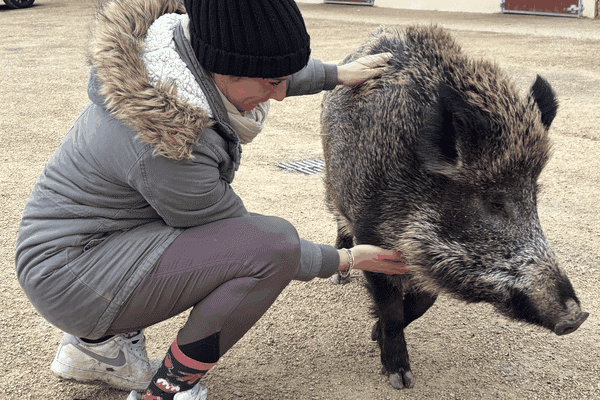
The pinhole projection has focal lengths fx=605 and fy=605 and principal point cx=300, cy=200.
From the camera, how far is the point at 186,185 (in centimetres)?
175

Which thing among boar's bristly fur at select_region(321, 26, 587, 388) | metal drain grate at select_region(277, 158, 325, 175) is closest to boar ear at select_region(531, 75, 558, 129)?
boar's bristly fur at select_region(321, 26, 587, 388)

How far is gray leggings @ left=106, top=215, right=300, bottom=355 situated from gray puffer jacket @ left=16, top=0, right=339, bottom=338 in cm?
4

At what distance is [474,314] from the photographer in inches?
112

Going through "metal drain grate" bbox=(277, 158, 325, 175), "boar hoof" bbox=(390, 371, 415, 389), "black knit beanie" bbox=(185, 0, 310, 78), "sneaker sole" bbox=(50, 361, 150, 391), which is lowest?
"boar hoof" bbox=(390, 371, 415, 389)

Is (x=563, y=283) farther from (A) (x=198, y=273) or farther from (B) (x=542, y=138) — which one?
(A) (x=198, y=273)

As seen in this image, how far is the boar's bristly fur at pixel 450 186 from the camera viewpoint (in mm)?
2094

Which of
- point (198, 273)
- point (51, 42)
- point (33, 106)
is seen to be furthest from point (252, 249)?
point (51, 42)

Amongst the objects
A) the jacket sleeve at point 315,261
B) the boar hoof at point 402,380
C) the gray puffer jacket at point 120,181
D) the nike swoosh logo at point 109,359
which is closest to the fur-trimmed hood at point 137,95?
the gray puffer jacket at point 120,181

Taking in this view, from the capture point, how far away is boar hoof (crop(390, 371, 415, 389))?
2367mm

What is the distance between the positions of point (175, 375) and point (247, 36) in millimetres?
1067

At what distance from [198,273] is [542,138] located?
1307 millimetres

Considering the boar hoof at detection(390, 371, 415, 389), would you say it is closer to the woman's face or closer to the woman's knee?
the woman's knee

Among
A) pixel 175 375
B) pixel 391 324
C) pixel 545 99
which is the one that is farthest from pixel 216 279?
pixel 545 99

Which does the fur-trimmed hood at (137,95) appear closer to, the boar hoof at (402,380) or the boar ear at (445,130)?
the boar ear at (445,130)
